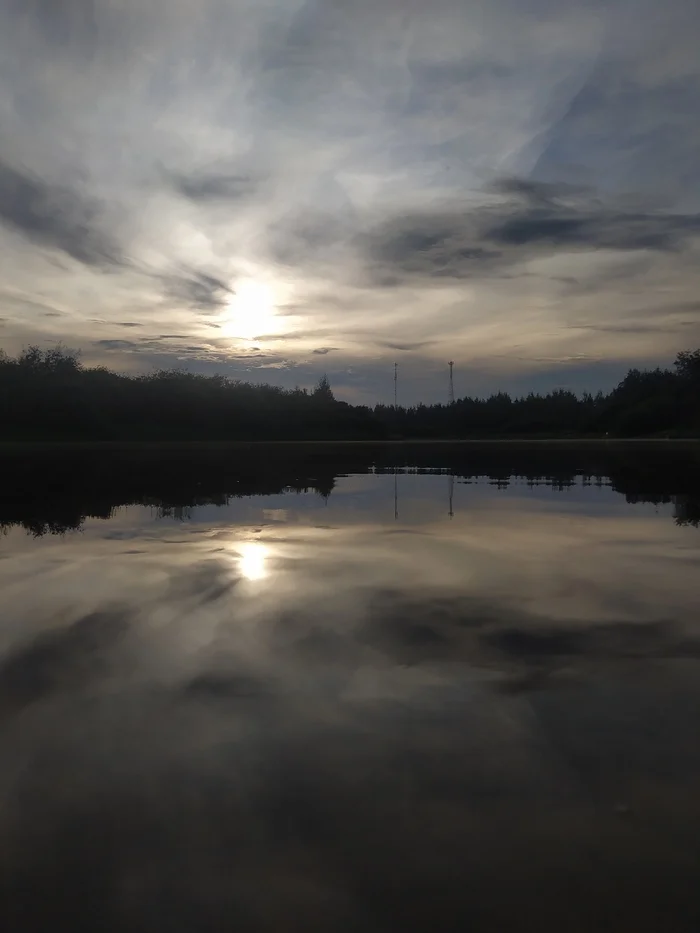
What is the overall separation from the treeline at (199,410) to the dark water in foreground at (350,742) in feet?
276

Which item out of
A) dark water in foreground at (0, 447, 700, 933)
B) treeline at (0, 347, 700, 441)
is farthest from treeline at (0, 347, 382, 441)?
dark water in foreground at (0, 447, 700, 933)

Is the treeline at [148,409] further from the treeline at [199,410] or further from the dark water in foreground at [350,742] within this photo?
the dark water in foreground at [350,742]

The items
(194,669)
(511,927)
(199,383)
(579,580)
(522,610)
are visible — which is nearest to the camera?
(511,927)

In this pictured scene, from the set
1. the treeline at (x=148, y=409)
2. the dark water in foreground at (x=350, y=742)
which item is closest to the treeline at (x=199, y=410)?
the treeline at (x=148, y=409)

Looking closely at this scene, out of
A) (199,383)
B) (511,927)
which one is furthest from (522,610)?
(199,383)

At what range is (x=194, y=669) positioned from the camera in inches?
246

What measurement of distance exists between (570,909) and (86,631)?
5.58 m

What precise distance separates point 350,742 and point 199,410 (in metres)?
102

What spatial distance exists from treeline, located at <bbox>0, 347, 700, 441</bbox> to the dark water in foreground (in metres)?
84.0

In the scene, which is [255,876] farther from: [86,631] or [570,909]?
[86,631]

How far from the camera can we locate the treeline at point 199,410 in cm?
9031

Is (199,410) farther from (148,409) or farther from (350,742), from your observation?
(350,742)

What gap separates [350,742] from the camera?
15.8 ft

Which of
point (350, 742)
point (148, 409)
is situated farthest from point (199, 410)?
point (350, 742)
